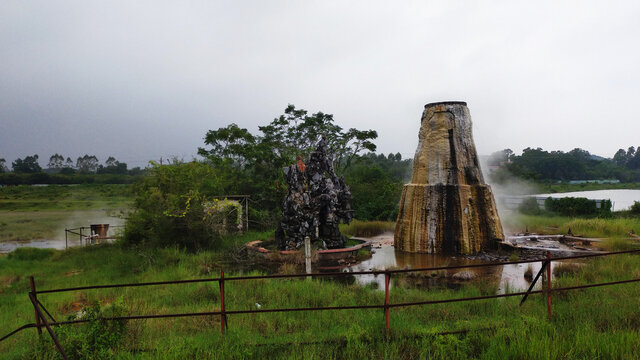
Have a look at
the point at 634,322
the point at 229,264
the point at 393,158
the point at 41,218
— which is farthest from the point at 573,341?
the point at 393,158

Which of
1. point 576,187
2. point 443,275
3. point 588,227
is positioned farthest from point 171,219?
point 576,187

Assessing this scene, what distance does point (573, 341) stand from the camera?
4.54 m

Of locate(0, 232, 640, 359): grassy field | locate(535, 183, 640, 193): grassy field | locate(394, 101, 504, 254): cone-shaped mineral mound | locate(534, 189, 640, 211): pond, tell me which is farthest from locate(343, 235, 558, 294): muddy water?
locate(535, 183, 640, 193): grassy field

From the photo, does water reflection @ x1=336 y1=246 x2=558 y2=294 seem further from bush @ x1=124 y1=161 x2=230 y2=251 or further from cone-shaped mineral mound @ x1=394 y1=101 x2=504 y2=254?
bush @ x1=124 y1=161 x2=230 y2=251

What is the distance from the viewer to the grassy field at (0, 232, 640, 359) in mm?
4570

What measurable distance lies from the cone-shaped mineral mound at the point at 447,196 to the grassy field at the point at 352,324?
3412mm

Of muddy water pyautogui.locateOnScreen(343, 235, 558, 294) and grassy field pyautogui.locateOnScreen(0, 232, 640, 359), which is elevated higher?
grassy field pyautogui.locateOnScreen(0, 232, 640, 359)

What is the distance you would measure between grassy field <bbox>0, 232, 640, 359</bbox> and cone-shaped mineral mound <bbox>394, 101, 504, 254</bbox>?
3.41 m

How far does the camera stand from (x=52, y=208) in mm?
42875

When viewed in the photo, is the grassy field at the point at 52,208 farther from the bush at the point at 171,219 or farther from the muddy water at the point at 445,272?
the muddy water at the point at 445,272

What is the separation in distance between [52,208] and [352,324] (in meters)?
48.3

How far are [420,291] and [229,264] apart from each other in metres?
6.29

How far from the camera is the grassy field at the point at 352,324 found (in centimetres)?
457

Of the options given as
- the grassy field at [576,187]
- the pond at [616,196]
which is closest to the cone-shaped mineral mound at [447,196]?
the pond at [616,196]
